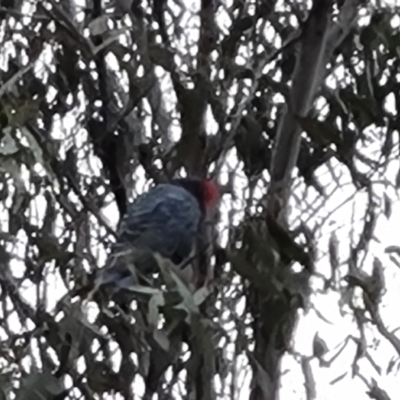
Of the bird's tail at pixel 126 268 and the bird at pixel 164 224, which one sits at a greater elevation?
the bird at pixel 164 224

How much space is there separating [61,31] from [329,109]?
28cm

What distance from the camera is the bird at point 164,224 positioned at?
87 cm

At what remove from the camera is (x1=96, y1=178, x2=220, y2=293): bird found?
2.85 feet

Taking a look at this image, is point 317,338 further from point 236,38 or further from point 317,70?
point 236,38

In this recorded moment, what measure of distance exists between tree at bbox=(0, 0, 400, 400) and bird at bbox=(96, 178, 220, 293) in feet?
0.09

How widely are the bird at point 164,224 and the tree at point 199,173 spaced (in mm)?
27

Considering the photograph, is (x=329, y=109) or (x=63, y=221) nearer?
(x=329, y=109)

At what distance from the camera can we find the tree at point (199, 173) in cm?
76

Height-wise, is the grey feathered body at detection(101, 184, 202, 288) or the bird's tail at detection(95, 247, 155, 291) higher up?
the grey feathered body at detection(101, 184, 202, 288)

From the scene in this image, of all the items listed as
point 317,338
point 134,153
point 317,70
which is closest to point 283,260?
point 317,338

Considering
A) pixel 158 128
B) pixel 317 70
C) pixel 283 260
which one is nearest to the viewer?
pixel 283 260

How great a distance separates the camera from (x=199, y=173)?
3.01 ft

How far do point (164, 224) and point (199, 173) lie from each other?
0.06 metres

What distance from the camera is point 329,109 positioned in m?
0.89
